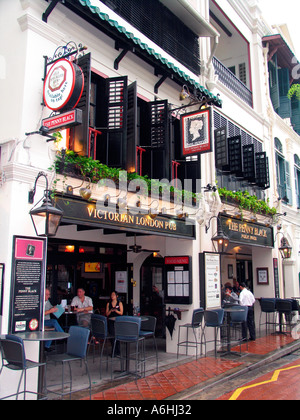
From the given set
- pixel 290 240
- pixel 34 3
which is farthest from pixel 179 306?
pixel 290 240

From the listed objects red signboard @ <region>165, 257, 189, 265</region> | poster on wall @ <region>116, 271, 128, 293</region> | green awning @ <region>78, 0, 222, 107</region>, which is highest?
green awning @ <region>78, 0, 222, 107</region>

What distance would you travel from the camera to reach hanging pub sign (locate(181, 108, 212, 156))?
32.0 feet

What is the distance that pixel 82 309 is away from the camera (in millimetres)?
9422

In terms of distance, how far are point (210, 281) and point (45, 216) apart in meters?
6.10

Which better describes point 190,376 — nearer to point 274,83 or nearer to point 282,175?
point 282,175

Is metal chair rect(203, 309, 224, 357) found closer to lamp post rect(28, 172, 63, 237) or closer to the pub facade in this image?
the pub facade

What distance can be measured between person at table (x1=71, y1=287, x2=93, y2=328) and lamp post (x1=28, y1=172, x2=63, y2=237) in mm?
3509

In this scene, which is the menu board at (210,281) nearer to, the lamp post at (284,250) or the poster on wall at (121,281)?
the poster on wall at (121,281)

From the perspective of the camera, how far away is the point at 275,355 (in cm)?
1002

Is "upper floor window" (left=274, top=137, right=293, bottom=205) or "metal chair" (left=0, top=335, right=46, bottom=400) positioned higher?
"upper floor window" (left=274, top=137, right=293, bottom=205)

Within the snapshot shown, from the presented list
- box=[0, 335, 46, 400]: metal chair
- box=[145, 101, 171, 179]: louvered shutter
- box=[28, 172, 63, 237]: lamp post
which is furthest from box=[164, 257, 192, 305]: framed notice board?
box=[0, 335, 46, 400]: metal chair

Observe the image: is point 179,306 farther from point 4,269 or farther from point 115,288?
point 4,269

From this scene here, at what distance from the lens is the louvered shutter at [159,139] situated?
9.53m

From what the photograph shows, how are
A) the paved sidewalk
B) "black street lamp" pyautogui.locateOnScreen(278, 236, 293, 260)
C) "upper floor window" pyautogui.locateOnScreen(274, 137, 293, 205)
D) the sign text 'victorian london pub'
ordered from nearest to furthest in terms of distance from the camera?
the paved sidewalk
the sign text 'victorian london pub'
"black street lamp" pyautogui.locateOnScreen(278, 236, 293, 260)
"upper floor window" pyautogui.locateOnScreen(274, 137, 293, 205)
